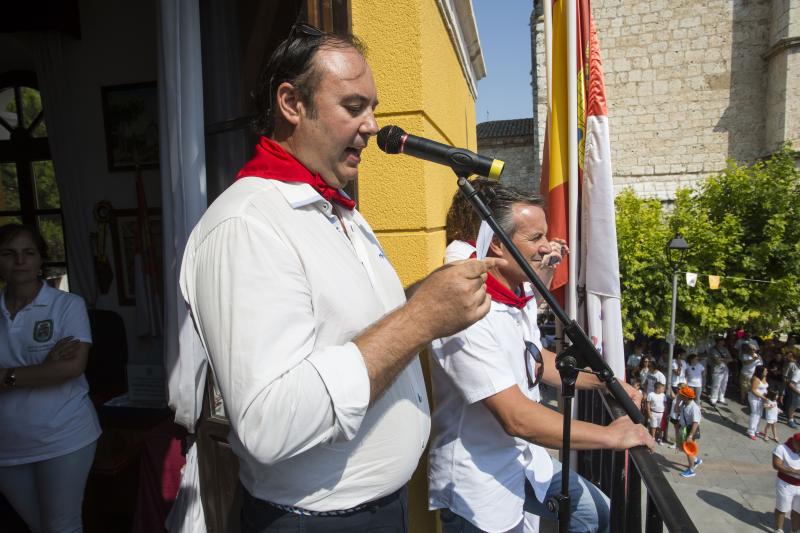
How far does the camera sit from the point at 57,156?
429 centimetres

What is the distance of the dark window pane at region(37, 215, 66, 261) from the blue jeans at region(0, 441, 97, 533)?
3094 mm

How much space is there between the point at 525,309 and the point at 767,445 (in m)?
11.5

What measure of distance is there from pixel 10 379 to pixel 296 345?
81.7 inches

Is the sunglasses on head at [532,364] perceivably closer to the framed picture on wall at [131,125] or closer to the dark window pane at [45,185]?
the framed picture on wall at [131,125]

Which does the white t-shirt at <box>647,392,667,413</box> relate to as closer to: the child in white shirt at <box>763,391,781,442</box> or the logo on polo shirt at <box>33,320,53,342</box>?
the child in white shirt at <box>763,391,781,442</box>

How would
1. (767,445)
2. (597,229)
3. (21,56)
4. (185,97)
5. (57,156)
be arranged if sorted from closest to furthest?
(185,97), (597,229), (57,156), (21,56), (767,445)

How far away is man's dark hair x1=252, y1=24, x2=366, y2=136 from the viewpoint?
1218 mm

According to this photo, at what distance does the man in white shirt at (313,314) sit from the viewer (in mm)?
895

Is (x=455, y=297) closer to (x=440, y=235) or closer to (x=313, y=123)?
(x=313, y=123)

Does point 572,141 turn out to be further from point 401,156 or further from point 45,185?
point 45,185

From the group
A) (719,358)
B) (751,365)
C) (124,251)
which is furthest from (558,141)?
(751,365)

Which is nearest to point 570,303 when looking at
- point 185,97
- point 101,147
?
point 185,97

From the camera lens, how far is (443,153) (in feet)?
4.24

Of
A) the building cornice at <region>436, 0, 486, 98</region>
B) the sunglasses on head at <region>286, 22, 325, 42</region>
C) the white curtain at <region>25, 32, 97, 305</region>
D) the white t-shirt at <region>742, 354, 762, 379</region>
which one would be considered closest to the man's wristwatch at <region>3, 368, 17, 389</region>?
the sunglasses on head at <region>286, 22, 325, 42</region>
